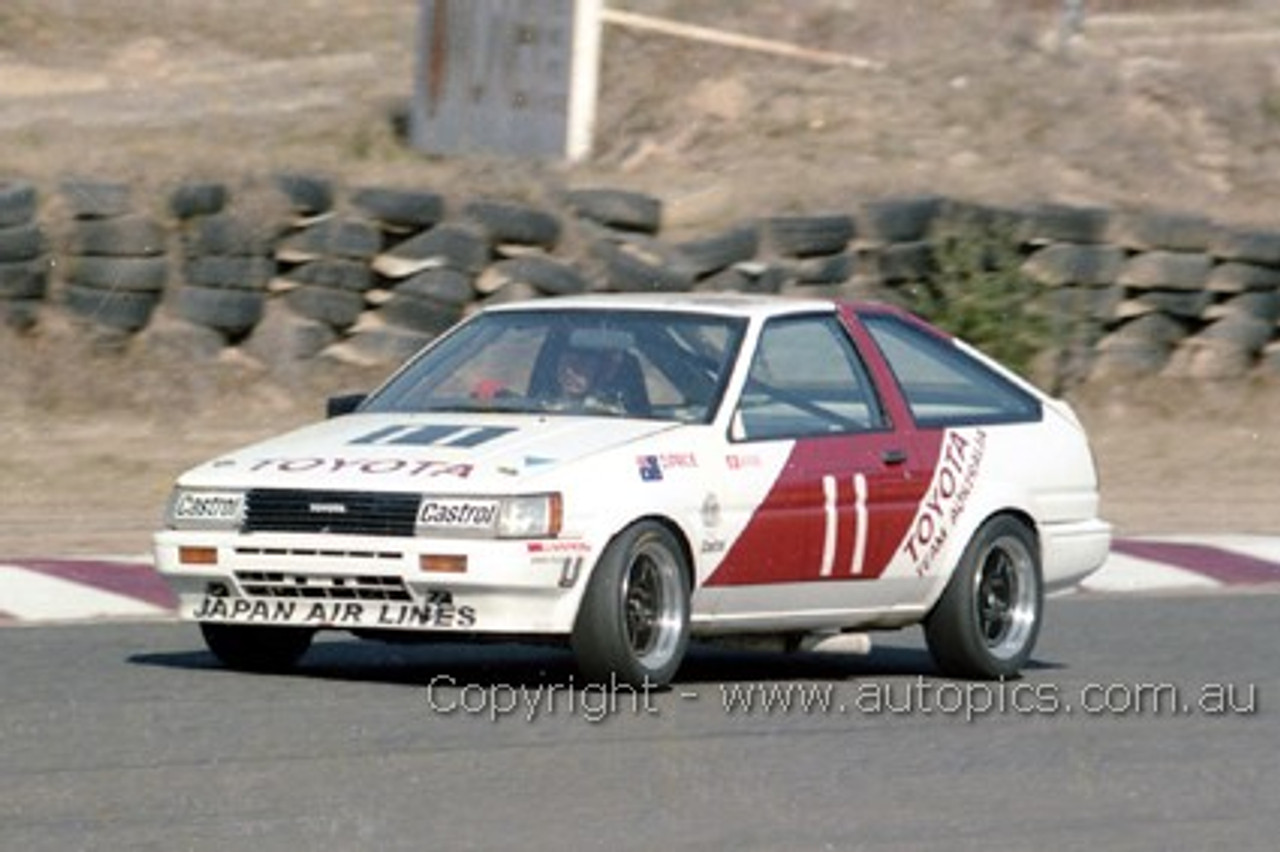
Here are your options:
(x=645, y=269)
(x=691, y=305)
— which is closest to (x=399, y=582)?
(x=691, y=305)

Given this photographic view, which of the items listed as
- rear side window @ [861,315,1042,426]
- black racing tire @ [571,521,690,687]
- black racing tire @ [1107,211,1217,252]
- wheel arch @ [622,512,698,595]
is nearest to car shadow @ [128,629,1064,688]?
black racing tire @ [571,521,690,687]

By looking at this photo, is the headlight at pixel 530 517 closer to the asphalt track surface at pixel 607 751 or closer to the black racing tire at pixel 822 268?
the asphalt track surface at pixel 607 751

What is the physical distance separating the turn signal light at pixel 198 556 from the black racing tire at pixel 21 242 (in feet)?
27.2

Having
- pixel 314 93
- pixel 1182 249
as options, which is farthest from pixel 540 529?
pixel 314 93

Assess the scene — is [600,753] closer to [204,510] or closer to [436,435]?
[436,435]

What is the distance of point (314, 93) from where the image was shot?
942 inches

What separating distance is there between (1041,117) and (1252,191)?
5.14 ft

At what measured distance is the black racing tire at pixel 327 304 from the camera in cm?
1781

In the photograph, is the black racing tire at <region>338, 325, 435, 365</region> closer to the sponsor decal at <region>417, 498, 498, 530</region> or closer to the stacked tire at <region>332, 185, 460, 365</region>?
the stacked tire at <region>332, 185, 460, 365</region>

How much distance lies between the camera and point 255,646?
9.87m

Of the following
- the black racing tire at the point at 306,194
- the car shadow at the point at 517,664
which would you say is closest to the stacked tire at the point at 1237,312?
the black racing tire at the point at 306,194

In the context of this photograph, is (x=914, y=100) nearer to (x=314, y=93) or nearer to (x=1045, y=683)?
(x=314, y=93)

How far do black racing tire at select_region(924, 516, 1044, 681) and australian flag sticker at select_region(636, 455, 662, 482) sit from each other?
57.2 inches

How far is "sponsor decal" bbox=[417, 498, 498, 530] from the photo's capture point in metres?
9.09
